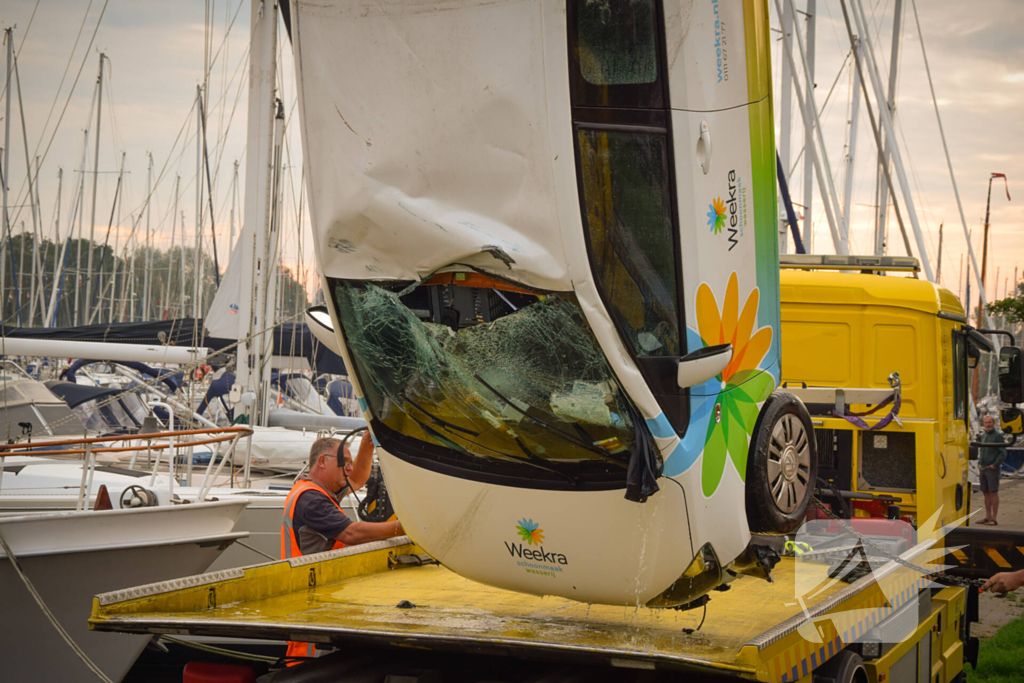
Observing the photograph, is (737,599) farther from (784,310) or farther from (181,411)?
(181,411)

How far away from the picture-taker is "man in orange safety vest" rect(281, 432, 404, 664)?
544 cm

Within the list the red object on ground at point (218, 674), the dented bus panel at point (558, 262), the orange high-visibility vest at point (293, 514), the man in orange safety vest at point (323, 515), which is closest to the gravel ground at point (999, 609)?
the dented bus panel at point (558, 262)

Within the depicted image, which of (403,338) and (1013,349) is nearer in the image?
(403,338)

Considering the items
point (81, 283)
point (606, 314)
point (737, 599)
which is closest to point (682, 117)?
A: point (606, 314)

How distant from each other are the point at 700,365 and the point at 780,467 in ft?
2.92

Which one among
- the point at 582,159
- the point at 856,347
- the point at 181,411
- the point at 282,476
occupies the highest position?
the point at 582,159

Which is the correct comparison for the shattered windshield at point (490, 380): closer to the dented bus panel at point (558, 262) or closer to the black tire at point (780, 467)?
the dented bus panel at point (558, 262)

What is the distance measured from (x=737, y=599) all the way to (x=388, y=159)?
112 inches

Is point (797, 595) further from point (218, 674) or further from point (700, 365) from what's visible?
point (218, 674)

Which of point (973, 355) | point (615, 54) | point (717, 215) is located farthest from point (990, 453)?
point (615, 54)

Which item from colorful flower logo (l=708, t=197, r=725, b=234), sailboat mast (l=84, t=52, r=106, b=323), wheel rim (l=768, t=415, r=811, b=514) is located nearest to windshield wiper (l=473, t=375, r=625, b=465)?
wheel rim (l=768, t=415, r=811, b=514)

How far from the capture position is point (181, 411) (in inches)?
481

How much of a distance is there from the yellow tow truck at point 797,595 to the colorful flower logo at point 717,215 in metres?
1.37

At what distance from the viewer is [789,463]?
4.08m
